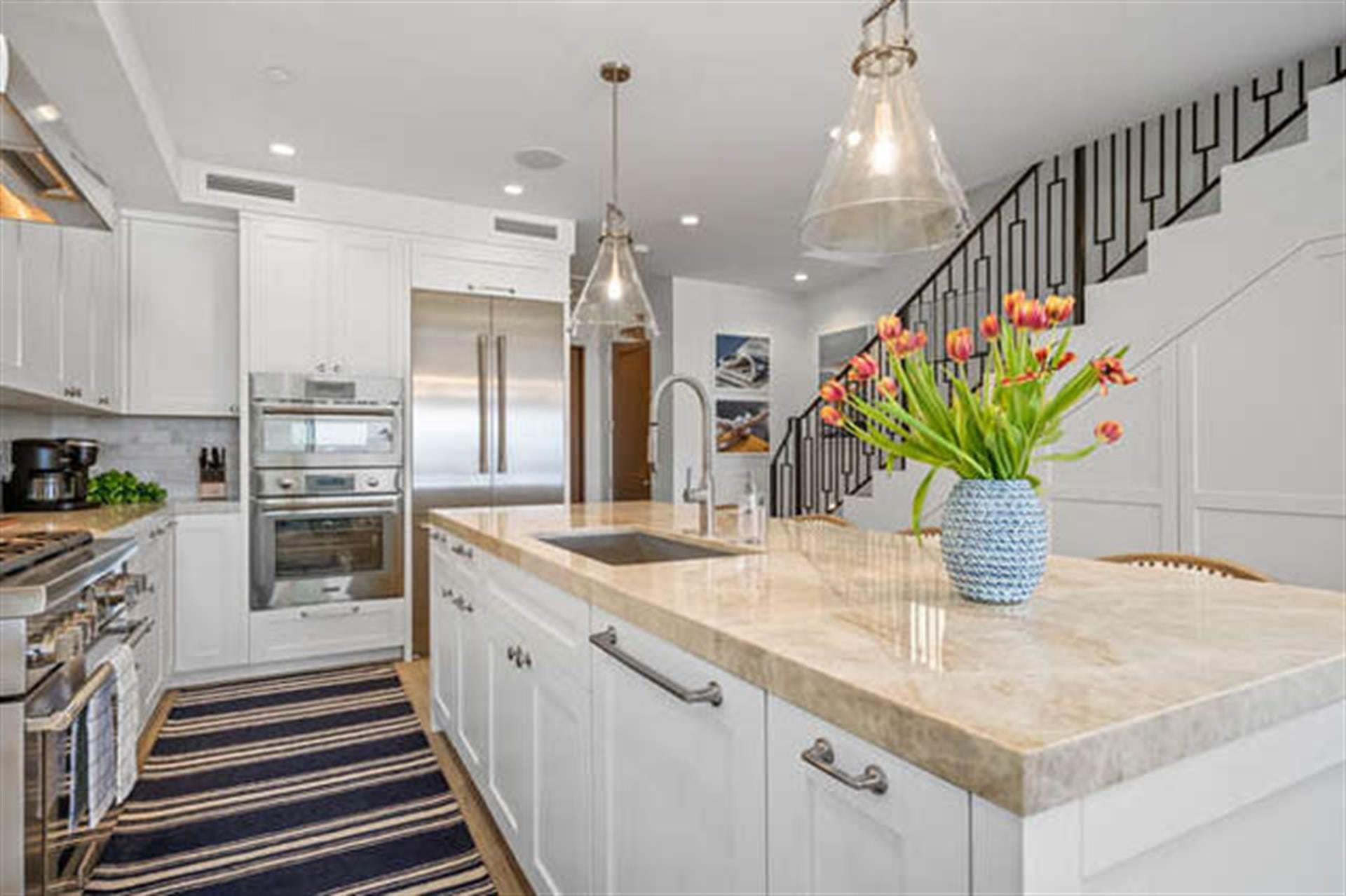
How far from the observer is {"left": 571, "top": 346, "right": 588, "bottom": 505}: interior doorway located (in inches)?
263

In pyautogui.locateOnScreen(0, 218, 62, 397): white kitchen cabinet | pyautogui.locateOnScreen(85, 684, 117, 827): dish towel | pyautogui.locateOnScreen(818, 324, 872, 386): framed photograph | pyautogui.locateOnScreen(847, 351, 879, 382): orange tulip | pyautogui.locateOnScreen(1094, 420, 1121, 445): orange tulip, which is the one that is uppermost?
pyautogui.locateOnScreen(818, 324, 872, 386): framed photograph

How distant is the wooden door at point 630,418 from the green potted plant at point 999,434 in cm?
576

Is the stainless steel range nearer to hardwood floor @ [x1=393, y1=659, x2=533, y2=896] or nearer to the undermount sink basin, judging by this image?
hardwood floor @ [x1=393, y1=659, x2=533, y2=896]

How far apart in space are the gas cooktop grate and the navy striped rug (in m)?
0.96

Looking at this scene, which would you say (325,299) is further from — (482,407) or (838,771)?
(838,771)

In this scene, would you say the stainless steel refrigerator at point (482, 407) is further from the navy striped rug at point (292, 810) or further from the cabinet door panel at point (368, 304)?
the navy striped rug at point (292, 810)

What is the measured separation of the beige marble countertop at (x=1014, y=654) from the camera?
26.1 inches

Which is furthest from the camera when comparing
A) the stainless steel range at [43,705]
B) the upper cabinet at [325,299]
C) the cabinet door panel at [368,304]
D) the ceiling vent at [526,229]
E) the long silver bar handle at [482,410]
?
the ceiling vent at [526,229]

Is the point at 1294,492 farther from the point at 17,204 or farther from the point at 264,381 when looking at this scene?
the point at 264,381

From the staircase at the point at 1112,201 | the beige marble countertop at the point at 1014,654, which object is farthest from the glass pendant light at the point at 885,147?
the staircase at the point at 1112,201

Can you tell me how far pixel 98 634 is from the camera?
78.0 inches

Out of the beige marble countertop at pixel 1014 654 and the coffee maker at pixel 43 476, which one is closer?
the beige marble countertop at pixel 1014 654

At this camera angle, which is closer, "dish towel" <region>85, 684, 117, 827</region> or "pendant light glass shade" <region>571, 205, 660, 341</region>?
"dish towel" <region>85, 684, 117, 827</region>

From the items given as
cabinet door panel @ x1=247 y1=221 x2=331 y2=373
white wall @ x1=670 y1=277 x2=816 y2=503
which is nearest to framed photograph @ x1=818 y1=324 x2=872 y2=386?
white wall @ x1=670 y1=277 x2=816 y2=503
